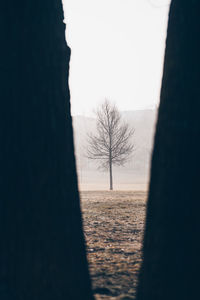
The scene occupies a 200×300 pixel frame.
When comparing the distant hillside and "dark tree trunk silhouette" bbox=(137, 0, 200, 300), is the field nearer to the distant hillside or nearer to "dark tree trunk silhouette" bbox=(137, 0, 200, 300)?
"dark tree trunk silhouette" bbox=(137, 0, 200, 300)

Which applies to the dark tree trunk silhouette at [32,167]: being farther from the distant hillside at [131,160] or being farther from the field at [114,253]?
the distant hillside at [131,160]

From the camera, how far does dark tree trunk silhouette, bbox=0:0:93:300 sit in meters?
2.29

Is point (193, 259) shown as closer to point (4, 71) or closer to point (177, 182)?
point (177, 182)

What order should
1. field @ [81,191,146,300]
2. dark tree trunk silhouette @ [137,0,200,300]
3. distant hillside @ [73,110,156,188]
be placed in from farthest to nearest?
distant hillside @ [73,110,156,188] → field @ [81,191,146,300] → dark tree trunk silhouette @ [137,0,200,300]

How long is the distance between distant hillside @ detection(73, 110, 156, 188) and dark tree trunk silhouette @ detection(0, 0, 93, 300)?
4318 centimetres

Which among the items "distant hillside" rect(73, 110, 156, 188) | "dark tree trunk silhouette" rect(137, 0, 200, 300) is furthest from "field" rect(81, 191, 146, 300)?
"distant hillside" rect(73, 110, 156, 188)

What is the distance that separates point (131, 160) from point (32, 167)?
5697cm

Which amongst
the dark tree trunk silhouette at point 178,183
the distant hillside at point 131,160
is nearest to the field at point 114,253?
the dark tree trunk silhouette at point 178,183

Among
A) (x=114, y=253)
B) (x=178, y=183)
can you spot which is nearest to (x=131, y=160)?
(x=114, y=253)

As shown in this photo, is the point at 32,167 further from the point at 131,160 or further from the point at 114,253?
the point at 131,160

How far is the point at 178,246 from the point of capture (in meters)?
2.24

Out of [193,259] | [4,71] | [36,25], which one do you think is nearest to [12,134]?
[4,71]

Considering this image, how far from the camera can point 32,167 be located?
2.35 metres

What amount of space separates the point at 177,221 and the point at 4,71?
5.99ft
